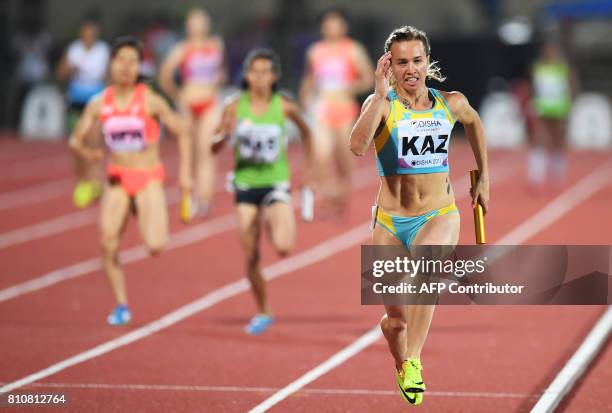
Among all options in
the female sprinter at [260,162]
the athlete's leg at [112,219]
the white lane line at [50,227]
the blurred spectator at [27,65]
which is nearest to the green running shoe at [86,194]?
the athlete's leg at [112,219]

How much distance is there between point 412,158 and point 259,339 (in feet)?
12.5

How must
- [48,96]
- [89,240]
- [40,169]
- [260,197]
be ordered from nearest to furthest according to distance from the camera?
[260,197] < [89,240] < [40,169] < [48,96]

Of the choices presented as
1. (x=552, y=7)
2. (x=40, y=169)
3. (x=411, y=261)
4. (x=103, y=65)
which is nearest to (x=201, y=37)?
(x=103, y=65)

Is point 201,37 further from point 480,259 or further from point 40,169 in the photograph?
point 480,259

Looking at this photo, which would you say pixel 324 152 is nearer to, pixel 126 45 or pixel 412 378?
pixel 126 45

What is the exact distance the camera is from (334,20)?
62.0 feet

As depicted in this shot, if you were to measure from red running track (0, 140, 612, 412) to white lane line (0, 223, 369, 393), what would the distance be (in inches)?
2.2

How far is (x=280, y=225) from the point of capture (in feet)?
38.1

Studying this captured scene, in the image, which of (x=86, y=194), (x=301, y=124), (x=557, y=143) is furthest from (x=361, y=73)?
(x=301, y=124)

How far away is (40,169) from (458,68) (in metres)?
9.93

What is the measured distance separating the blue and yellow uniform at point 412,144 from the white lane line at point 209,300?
110 inches

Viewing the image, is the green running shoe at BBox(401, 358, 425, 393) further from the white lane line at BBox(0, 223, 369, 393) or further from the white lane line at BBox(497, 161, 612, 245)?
the white lane line at BBox(497, 161, 612, 245)

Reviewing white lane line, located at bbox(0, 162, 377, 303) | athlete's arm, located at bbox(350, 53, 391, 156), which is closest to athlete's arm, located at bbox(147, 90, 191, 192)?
white lane line, located at bbox(0, 162, 377, 303)

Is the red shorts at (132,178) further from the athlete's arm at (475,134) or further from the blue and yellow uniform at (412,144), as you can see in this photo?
the athlete's arm at (475,134)
